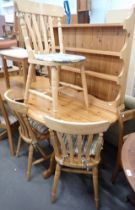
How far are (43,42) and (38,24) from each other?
0.16 meters

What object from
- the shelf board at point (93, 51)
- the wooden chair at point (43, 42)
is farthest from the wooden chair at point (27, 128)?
the shelf board at point (93, 51)

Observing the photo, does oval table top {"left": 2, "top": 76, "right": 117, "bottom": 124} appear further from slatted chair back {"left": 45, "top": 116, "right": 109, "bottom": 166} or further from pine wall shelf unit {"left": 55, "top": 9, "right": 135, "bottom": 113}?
slatted chair back {"left": 45, "top": 116, "right": 109, "bottom": 166}

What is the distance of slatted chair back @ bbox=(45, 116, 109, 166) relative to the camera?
1152 mm

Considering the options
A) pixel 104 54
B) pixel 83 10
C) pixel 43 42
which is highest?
pixel 83 10

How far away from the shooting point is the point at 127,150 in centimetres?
102

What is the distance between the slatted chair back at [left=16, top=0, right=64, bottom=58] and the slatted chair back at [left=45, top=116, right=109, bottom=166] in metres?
0.65

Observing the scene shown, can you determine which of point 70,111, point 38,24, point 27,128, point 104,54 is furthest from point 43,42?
point 27,128

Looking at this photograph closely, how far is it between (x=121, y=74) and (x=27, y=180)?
4.27ft

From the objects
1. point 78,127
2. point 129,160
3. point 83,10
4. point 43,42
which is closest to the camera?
point 129,160

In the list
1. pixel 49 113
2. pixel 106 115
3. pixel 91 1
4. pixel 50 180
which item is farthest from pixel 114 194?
pixel 91 1

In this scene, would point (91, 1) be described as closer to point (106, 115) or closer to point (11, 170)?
point (106, 115)

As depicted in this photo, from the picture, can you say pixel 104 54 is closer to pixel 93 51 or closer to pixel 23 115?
pixel 93 51

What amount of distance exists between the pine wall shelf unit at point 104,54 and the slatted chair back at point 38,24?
162 millimetres

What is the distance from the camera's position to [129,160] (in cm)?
93
